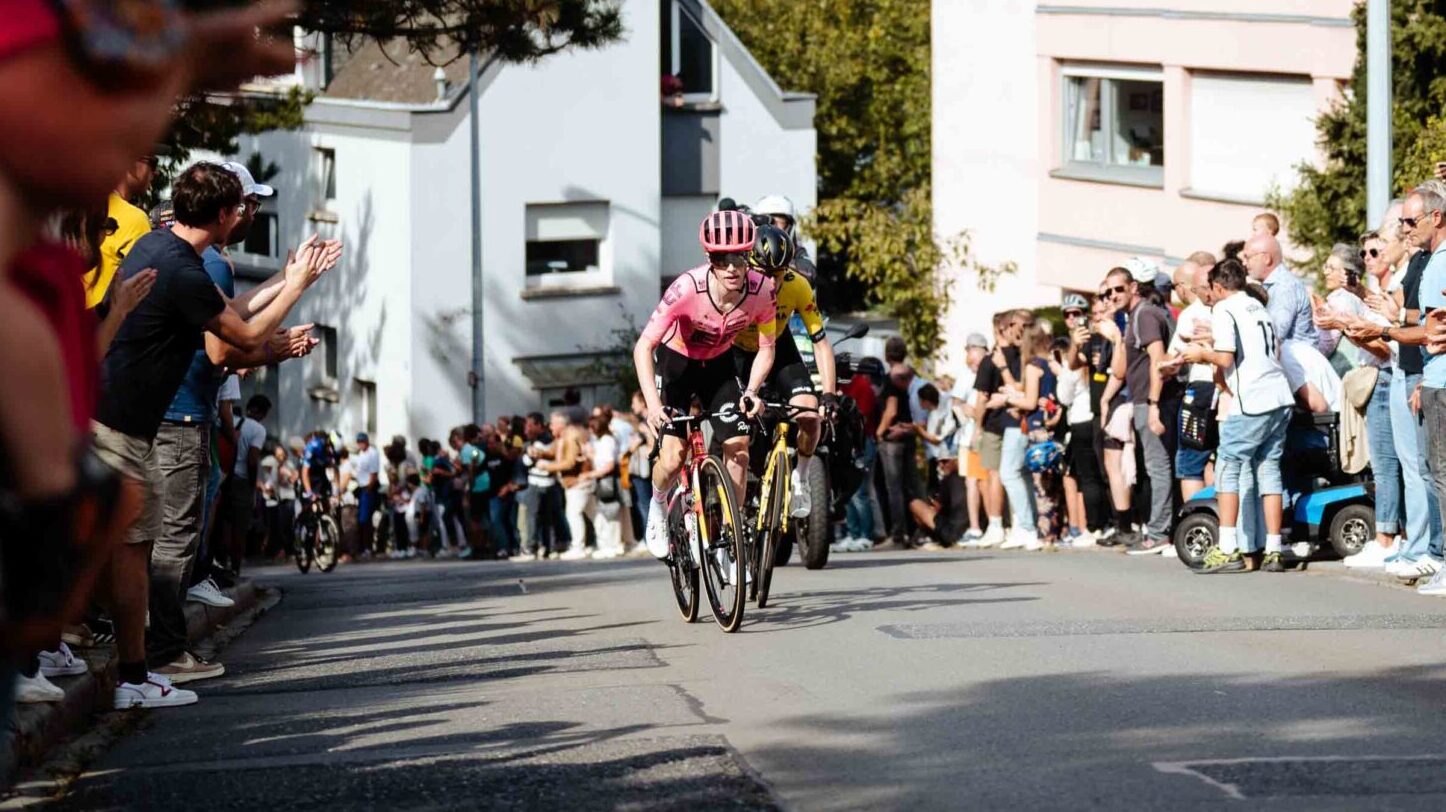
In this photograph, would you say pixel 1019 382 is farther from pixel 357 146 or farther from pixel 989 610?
pixel 357 146

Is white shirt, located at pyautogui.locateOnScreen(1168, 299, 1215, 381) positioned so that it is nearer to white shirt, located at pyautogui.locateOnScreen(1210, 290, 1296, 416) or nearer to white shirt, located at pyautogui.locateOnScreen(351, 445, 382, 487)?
white shirt, located at pyautogui.locateOnScreen(1210, 290, 1296, 416)

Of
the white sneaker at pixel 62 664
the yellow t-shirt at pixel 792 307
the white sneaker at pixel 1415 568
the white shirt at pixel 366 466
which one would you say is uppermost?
the yellow t-shirt at pixel 792 307

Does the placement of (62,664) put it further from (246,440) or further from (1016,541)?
(1016,541)

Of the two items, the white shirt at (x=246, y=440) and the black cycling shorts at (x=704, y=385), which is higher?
the black cycling shorts at (x=704, y=385)

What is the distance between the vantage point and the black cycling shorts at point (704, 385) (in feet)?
36.8

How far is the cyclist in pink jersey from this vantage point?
10703mm

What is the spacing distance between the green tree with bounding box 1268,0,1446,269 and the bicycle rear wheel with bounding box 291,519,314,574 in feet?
39.7

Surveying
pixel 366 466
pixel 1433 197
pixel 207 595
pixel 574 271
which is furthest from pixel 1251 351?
pixel 574 271

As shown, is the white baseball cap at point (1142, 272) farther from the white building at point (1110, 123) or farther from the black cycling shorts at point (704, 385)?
the white building at point (1110, 123)

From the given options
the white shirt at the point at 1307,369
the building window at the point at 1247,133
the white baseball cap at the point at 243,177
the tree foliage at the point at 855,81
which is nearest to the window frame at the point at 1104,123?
the building window at the point at 1247,133

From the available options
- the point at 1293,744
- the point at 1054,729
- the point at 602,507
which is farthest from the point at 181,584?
the point at 602,507

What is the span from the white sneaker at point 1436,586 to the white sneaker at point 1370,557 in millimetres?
1173

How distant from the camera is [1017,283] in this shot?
1449 inches

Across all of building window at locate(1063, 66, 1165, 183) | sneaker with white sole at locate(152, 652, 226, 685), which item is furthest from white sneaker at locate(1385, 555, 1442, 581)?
building window at locate(1063, 66, 1165, 183)
